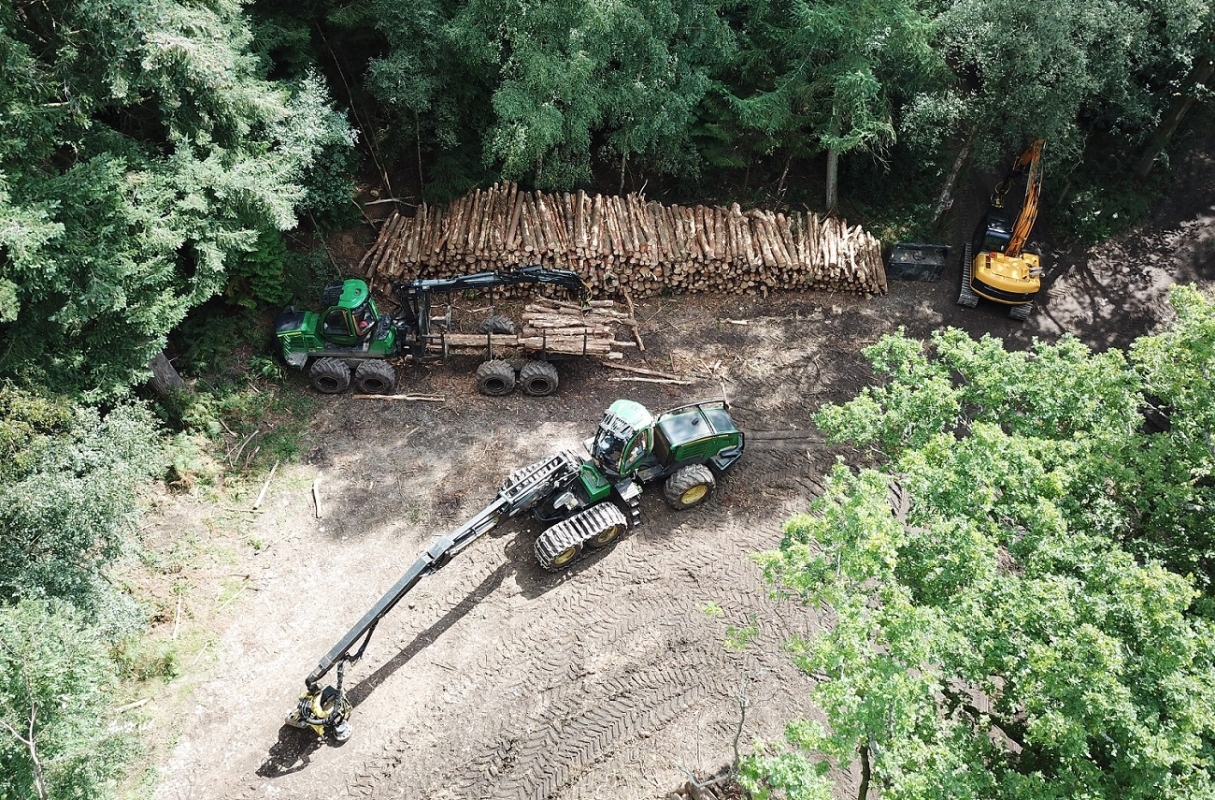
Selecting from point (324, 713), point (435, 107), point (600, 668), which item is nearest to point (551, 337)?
point (435, 107)

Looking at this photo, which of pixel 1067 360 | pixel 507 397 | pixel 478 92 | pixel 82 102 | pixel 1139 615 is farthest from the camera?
pixel 478 92

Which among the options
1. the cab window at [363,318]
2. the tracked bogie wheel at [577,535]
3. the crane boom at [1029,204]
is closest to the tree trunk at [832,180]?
the crane boom at [1029,204]

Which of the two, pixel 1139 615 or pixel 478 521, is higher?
pixel 1139 615

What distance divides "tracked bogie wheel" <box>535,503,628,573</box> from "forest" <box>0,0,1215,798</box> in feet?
14.9

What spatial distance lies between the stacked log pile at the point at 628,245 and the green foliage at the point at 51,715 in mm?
11893

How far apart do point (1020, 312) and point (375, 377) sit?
708 inches

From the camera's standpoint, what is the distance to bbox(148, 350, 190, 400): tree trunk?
51.7 ft

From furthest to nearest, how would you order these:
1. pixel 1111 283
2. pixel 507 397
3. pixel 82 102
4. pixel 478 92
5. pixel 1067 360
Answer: pixel 1111 283 → pixel 478 92 → pixel 507 397 → pixel 82 102 → pixel 1067 360

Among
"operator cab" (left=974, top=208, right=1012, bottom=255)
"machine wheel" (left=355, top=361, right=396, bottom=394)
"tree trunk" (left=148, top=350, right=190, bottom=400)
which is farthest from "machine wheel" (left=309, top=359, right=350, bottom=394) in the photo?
"operator cab" (left=974, top=208, right=1012, bottom=255)

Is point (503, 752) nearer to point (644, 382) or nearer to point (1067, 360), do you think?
point (644, 382)

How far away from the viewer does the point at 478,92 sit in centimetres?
1964

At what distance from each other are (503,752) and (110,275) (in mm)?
10572

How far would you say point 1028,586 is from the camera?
9.07 meters

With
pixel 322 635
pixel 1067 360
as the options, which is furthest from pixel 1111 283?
pixel 322 635
